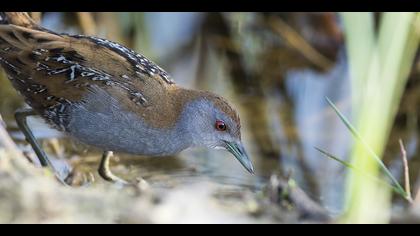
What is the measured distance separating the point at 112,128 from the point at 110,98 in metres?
0.16

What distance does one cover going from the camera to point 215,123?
4.69m

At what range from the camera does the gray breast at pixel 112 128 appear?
179 inches

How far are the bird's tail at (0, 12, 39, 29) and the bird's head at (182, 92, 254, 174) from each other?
3.51 feet

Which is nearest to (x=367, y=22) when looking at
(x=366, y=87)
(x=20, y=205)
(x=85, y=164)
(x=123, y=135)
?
(x=366, y=87)

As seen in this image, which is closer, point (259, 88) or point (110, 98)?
point (110, 98)

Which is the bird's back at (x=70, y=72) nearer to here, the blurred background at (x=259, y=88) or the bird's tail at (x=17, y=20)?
the bird's tail at (x=17, y=20)

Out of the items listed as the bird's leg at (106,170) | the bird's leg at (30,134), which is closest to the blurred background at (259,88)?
the bird's leg at (106,170)

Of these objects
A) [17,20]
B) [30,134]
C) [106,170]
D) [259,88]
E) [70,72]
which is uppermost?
[259,88]

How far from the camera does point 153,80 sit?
182 inches

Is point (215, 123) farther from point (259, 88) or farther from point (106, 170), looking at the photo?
point (259, 88)

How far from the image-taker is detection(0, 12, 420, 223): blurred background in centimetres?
579

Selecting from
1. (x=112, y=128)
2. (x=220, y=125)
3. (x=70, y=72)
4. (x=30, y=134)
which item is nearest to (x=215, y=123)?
(x=220, y=125)

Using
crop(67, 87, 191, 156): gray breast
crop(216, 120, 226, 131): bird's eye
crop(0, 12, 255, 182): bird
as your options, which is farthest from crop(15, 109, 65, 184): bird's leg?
crop(216, 120, 226, 131): bird's eye

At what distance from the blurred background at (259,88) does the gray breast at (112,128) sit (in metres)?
0.88
